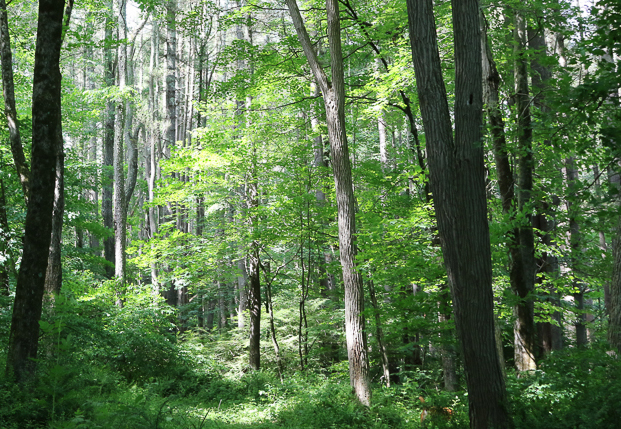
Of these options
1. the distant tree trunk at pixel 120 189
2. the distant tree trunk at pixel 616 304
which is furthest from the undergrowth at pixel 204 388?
the distant tree trunk at pixel 120 189

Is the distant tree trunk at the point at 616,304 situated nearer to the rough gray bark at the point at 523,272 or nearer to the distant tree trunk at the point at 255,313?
the rough gray bark at the point at 523,272

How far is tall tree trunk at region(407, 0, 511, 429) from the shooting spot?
173 inches

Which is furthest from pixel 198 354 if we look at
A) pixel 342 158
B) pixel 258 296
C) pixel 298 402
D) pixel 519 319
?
pixel 519 319

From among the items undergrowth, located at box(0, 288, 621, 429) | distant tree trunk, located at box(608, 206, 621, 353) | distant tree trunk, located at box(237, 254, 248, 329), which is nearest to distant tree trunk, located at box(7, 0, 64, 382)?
undergrowth, located at box(0, 288, 621, 429)

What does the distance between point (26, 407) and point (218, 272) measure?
29.3 ft

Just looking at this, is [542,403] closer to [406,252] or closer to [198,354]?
[406,252]

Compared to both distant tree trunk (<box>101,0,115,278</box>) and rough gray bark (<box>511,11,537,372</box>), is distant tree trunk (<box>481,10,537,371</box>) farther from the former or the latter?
distant tree trunk (<box>101,0,115,278</box>)

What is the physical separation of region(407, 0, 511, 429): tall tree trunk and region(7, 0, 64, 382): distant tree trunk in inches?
171

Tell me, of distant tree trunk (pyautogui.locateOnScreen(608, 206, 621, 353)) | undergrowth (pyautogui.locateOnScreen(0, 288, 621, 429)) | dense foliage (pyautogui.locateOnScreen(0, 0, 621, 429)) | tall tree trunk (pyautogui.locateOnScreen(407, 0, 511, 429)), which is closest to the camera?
undergrowth (pyautogui.locateOnScreen(0, 288, 621, 429))

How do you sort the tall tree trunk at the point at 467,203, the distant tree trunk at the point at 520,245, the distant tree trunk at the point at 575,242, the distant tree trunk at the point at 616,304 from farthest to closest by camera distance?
the distant tree trunk at the point at 520,245 < the distant tree trunk at the point at 616,304 < the distant tree trunk at the point at 575,242 < the tall tree trunk at the point at 467,203

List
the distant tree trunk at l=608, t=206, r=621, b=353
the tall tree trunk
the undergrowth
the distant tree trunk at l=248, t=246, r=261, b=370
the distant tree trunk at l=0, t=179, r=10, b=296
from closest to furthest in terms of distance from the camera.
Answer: the undergrowth → the tall tree trunk → the distant tree trunk at l=608, t=206, r=621, b=353 → the distant tree trunk at l=0, t=179, r=10, b=296 → the distant tree trunk at l=248, t=246, r=261, b=370

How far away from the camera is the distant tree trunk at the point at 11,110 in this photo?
279 inches

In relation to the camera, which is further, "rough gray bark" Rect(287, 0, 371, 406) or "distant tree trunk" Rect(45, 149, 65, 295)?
"distant tree trunk" Rect(45, 149, 65, 295)

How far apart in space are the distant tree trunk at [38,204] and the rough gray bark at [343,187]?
402cm
